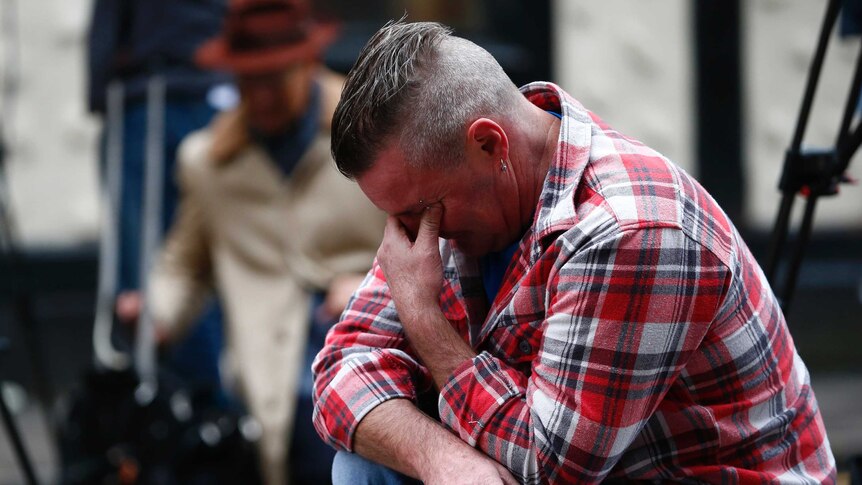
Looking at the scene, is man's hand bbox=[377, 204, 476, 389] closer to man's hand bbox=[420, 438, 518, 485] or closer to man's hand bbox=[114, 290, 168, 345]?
man's hand bbox=[420, 438, 518, 485]

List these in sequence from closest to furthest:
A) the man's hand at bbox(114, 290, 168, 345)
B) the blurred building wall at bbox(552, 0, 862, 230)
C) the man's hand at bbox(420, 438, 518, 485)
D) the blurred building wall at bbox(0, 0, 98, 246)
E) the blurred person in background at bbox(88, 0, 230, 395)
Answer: the man's hand at bbox(420, 438, 518, 485) → the man's hand at bbox(114, 290, 168, 345) → the blurred person in background at bbox(88, 0, 230, 395) → the blurred building wall at bbox(0, 0, 98, 246) → the blurred building wall at bbox(552, 0, 862, 230)

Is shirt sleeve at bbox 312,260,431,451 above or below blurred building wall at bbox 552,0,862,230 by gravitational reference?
above

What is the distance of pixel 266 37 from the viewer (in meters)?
3.74

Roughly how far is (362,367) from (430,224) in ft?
1.00

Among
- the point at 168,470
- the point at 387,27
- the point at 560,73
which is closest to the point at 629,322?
the point at 387,27

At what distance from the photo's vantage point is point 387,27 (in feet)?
6.35

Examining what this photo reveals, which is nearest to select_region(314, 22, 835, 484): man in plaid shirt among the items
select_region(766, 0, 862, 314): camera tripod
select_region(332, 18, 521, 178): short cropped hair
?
select_region(332, 18, 521, 178): short cropped hair

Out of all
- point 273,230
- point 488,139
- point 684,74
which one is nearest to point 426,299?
point 488,139

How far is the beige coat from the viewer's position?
354 cm

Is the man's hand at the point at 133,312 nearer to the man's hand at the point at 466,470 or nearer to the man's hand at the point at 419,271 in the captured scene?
the man's hand at the point at 419,271

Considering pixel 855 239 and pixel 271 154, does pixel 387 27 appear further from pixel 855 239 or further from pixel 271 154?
pixel 855 239

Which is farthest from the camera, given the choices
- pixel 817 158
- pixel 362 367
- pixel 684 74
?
pixel 684 74

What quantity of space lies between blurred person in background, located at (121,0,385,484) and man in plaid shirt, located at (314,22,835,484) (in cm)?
149

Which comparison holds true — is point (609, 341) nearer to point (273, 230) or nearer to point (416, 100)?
point (416, 100)
